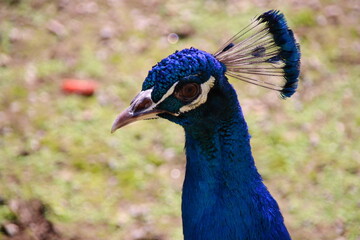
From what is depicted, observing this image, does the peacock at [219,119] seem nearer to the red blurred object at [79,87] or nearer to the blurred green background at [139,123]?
the blurred green background at [139,123]

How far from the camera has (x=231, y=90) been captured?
1.76m

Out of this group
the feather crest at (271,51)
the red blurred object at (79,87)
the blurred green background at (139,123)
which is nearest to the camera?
the feather crest at (271,51)

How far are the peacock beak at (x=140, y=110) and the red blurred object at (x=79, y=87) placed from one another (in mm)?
2067

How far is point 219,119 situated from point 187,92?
16 cm

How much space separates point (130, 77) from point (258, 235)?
2176 mm

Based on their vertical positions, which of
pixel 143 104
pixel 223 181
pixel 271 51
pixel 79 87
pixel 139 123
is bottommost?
pixel 223 181

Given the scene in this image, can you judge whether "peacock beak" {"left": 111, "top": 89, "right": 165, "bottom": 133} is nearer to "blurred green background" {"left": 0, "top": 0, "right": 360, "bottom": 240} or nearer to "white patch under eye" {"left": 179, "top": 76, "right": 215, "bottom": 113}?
"white patch under eye" {"left": 179, "top": 76, "right": 215, "bottom": 113}

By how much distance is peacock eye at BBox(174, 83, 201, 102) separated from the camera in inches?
65.2

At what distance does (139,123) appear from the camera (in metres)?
3.56

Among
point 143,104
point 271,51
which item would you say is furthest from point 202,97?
point 271,51

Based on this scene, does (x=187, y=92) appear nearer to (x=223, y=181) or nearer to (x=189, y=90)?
(x=189, y=90)

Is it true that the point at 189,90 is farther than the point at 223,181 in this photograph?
No

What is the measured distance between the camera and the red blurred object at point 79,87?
3.73m

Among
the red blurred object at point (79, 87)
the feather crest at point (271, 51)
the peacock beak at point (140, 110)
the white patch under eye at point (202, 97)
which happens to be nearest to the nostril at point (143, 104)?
the peacock beak at point (140, 110)
